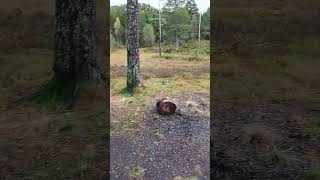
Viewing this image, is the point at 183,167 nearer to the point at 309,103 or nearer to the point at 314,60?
the point at 309,103

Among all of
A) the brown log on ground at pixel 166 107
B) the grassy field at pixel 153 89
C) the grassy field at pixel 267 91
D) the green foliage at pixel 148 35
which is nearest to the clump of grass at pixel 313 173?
the grassy field at pixel 267 91

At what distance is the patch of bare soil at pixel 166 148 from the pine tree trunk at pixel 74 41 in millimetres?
1802

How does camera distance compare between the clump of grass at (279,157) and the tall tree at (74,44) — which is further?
the tall tree at (74,44)

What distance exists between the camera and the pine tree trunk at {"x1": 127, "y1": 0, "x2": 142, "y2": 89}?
1348cm

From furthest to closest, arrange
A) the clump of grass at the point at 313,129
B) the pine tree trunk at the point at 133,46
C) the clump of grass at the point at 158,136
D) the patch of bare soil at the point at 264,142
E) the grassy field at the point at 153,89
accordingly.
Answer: the pine tree trunk at the point at 133,46
the grassy field at the point at 153,89
the clump of grass at the point at 158,136
the clump of grass at the point at 313,129
the patch of bare soil at the point at 264,142

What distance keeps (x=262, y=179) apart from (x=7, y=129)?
199 inches

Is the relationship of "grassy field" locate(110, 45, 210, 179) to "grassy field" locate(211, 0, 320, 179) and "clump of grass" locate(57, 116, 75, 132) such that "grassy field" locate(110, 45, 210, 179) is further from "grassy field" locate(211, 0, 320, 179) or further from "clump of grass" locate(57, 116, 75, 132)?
"clump of grass" locate(57, 116, 75, 132)

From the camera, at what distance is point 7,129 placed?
7.89 metres

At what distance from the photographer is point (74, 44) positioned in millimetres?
8977

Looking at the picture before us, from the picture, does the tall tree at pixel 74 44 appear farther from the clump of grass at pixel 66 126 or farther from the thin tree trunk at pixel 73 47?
the clump of grass at pixel 66 126

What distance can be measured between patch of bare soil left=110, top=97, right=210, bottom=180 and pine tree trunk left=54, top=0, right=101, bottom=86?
1802 millimetres

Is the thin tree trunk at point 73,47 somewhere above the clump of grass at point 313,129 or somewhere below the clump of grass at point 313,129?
above

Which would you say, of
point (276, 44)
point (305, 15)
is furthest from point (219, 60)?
point (305, 15)

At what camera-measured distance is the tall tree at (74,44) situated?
895 cm
